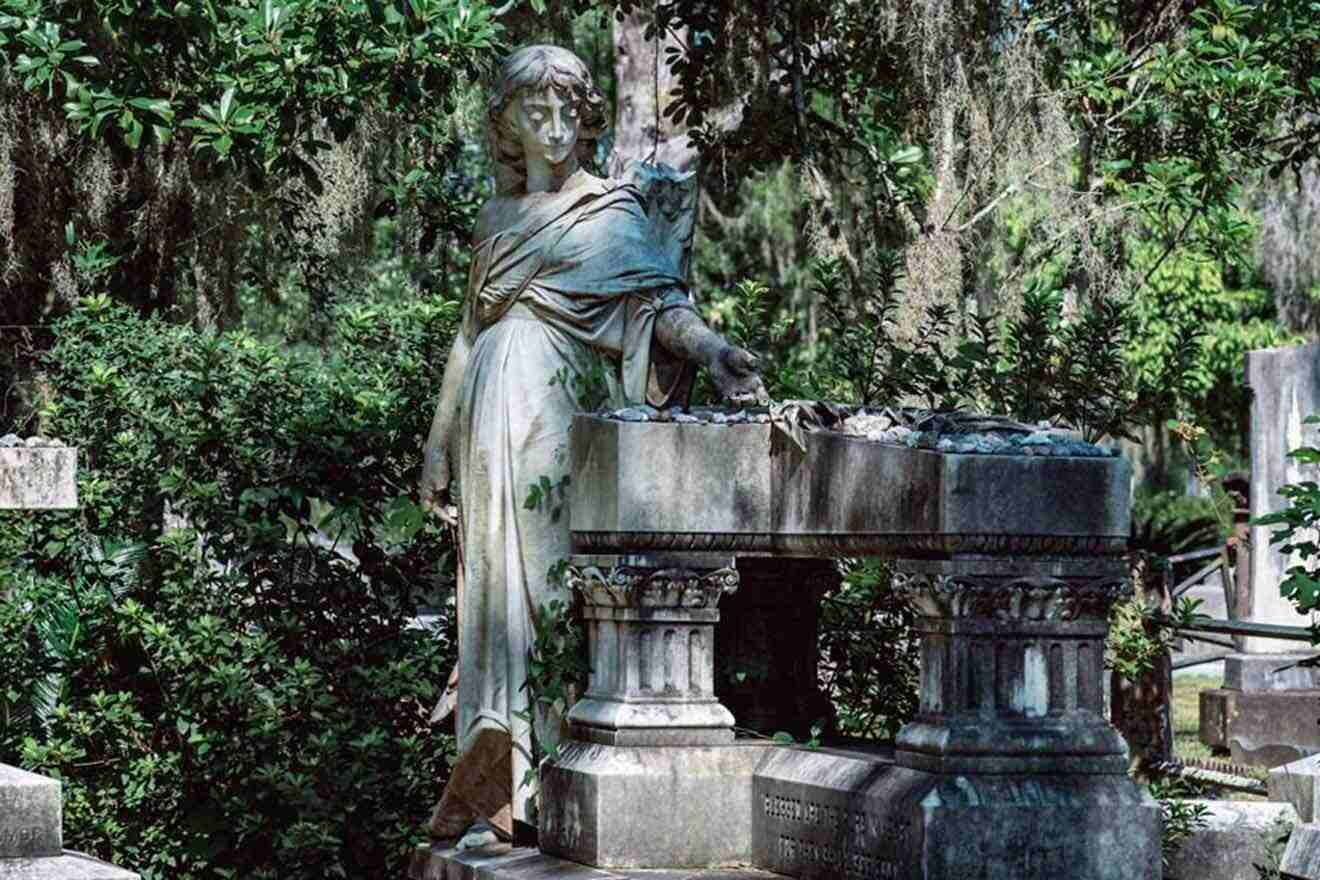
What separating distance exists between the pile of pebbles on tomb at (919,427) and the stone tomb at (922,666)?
0.04m

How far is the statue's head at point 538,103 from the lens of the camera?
289 inches

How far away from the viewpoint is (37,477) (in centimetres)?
875

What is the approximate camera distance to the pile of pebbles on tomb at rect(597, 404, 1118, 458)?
234 inches

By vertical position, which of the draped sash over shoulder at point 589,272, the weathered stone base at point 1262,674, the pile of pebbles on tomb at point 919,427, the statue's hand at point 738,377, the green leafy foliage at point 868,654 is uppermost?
the draped sash over shoulder at point 589,272

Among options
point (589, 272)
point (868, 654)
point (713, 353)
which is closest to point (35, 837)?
point (589, 272)

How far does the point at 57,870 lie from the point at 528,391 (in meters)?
1.97

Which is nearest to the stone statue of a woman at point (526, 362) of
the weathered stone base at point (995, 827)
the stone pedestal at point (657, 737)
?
the stone pedestal at point (657, 737)

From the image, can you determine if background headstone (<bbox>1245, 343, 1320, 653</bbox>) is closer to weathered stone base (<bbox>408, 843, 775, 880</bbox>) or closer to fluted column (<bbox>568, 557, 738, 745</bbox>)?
weathered stone base (<bbox>408, 843, 775, 880</bbox>)

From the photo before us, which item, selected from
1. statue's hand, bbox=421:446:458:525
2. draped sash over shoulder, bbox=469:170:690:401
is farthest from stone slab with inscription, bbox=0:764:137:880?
draped sash over shoulder, bbox=469:170:690:401

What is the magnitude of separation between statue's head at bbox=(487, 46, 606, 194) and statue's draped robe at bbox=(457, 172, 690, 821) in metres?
0.19

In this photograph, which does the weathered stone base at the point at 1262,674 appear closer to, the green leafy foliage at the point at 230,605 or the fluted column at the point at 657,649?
the green leafy foliage at the point at 230,605

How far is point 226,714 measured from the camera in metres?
9.20

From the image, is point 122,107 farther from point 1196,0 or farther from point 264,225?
point 1196,0

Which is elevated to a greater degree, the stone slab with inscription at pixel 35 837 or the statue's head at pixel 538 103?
the statue's head at pixel 538 103
